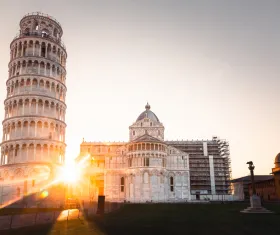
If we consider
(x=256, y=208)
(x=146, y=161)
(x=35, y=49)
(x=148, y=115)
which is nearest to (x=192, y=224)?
(x=256, y=208)

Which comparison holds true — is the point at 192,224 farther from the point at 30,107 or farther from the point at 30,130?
the point at 30,107

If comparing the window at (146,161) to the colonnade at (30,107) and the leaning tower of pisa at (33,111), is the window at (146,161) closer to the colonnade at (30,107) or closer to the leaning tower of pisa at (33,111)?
the leaning tower of pisa at (33,111)

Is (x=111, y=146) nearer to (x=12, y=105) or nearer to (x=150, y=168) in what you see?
(x=150, y=168)

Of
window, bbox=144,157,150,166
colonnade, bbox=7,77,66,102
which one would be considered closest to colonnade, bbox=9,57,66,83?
colonnade, bbox=7,77,66,102

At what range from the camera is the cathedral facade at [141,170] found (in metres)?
63.6

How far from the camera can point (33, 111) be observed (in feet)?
165

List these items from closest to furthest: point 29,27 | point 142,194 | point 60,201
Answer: point 60,201, point 29,27, point 142,194

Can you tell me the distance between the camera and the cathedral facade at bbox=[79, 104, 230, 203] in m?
63.6

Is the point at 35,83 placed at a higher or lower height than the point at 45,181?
higher

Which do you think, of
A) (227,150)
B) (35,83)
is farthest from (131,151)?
(227,150)

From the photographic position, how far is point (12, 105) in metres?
50.8

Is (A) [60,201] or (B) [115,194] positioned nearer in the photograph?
(A) [60,201]

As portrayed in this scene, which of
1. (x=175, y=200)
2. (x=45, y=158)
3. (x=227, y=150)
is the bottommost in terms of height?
(x=175, y=200)

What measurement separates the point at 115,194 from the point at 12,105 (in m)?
32.1
